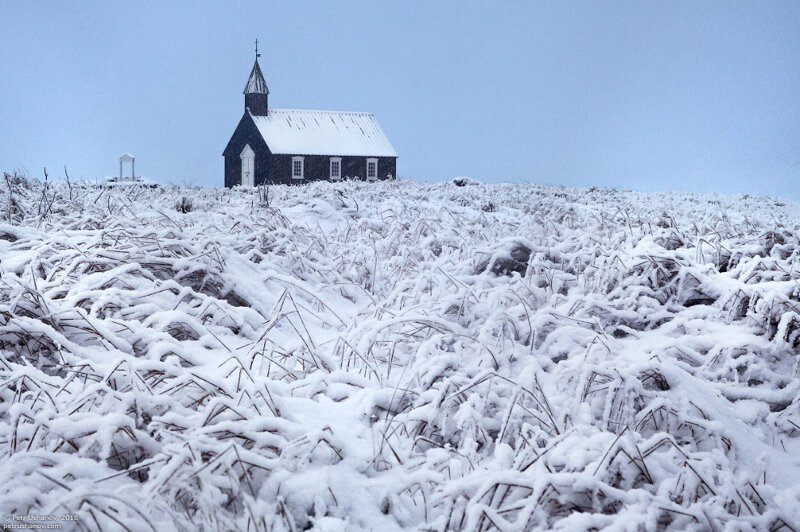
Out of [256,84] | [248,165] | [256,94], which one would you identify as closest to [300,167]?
[248,165]

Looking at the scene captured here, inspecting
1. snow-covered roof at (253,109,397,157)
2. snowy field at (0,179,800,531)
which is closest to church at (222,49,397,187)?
snow-covered roof at (253,109,397,157)

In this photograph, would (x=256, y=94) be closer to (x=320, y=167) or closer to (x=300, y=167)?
(x=300, y=167)

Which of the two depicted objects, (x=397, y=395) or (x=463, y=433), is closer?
(x=463, y=433)

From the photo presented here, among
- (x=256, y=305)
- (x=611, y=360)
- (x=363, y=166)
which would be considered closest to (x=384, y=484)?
(x=611, y=360)

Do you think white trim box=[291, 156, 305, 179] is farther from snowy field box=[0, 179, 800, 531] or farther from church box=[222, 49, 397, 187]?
snowy field box=[0, 179, 800, 531]

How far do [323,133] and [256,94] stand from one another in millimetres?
4465

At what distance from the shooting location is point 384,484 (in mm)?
2342

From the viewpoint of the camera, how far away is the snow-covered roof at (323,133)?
37.4 m

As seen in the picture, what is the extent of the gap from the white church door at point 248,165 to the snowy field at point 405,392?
33558 mm

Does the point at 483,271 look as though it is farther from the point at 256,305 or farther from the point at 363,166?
the point at 363,166

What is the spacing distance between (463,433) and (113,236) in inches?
141

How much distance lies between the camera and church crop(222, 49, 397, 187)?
1463 inches

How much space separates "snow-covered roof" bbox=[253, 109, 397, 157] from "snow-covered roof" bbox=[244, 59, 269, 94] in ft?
Answer: 4.57

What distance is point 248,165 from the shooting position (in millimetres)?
39156
